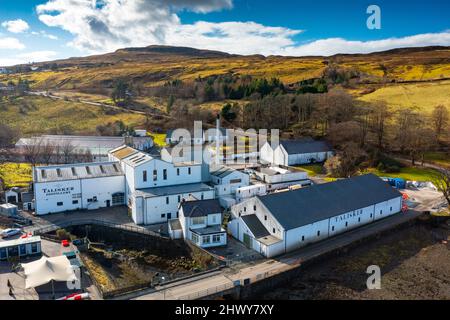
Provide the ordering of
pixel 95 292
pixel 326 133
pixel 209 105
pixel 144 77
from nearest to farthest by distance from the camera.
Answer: pixel 95 292
pixel 326 133
pixel 209 105
pixel 144 77

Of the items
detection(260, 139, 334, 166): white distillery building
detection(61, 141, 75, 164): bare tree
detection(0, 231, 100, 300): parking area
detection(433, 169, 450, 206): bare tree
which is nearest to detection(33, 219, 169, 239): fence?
detection(0, 231, 100, 300): parking area

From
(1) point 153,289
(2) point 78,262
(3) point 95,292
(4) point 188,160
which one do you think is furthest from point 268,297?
(4) point 188,160

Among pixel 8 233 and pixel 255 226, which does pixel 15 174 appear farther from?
pixel 255 226

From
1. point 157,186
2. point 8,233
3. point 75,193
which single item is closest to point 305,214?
point 157,186

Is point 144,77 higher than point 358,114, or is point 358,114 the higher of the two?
point 144,77

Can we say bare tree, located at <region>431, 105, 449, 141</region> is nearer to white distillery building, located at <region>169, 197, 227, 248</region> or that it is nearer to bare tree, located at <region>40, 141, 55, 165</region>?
white distillery building, located at <region>169, 197, 227, 248</region>

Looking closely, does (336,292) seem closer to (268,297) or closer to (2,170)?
(268,297)

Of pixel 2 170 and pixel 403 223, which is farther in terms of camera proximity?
pixel 2 170
